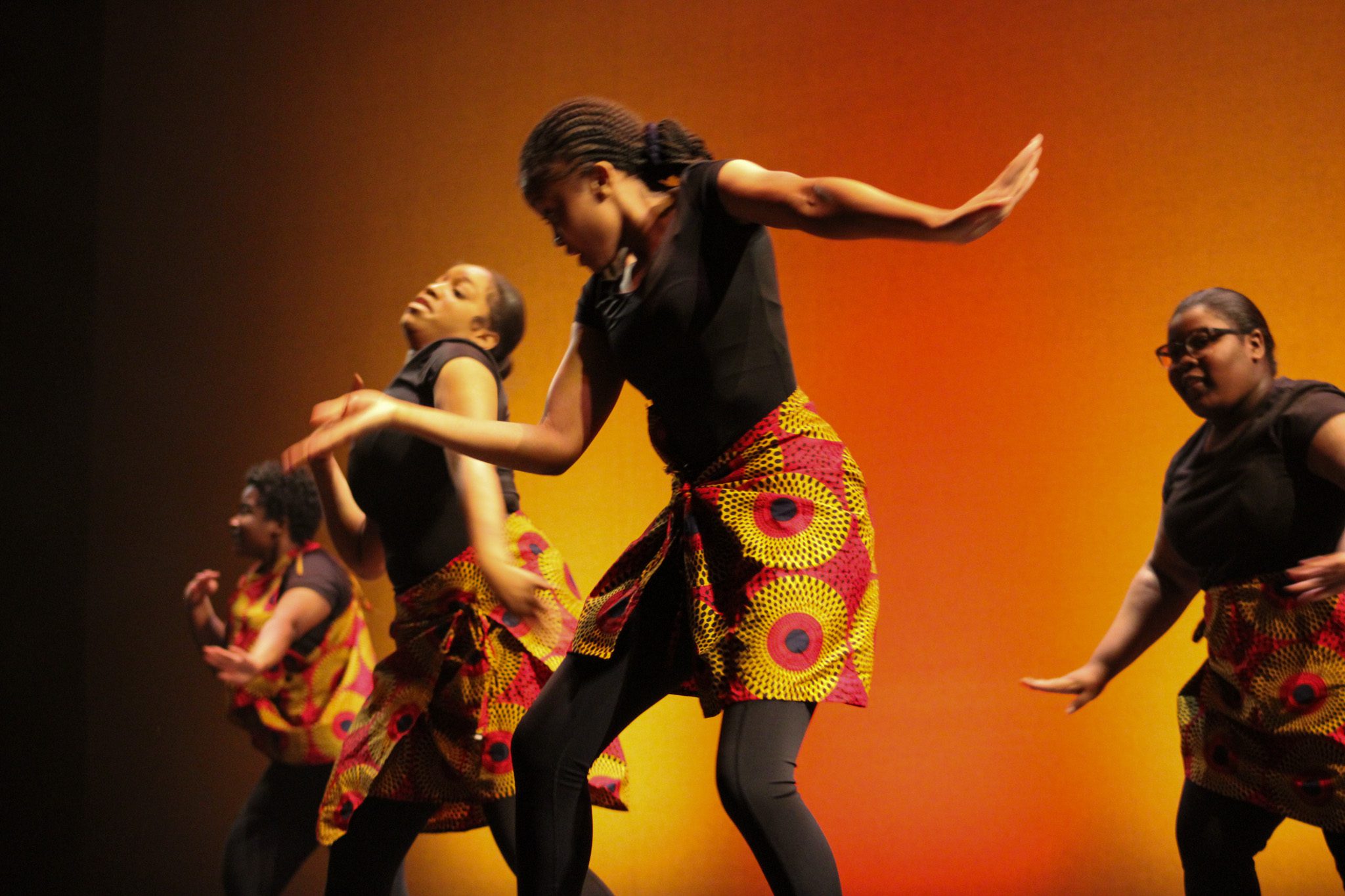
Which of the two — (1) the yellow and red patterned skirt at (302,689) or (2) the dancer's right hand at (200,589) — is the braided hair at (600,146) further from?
(2) the dancer's right hand at (200,589)

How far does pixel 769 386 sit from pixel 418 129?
290 centimetres

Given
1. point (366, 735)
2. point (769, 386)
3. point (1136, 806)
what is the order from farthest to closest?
point (1136, 806)
point (366, 735)
point (769, 386)

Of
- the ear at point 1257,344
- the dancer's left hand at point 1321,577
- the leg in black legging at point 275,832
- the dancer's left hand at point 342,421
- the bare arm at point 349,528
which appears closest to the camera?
the dancer's left hand at point 342,421

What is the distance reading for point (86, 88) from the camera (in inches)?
173

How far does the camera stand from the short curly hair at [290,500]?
346cm

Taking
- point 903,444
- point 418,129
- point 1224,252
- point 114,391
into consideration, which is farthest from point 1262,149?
point 114,391

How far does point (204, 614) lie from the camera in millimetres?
3391

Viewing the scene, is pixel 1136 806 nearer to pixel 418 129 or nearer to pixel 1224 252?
pixel 1224 252

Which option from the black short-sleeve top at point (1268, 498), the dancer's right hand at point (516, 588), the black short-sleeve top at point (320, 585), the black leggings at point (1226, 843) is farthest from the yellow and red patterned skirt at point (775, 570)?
the black short-sleeve top at point (320, 585)

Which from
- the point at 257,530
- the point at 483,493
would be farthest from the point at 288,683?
the point at 483,493

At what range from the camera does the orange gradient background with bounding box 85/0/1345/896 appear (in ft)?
11.2

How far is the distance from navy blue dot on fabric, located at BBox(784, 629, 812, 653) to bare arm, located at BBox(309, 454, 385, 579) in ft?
4.32

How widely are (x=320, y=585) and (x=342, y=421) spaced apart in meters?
1.72

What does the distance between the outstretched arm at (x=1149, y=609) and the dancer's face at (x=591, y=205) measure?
4.39 feet
